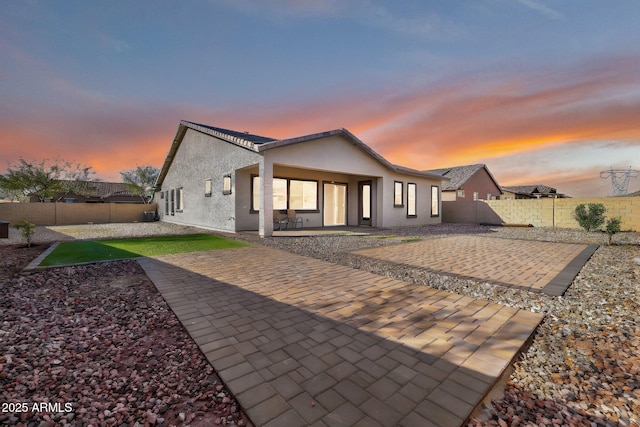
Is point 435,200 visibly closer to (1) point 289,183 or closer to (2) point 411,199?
(2) point 411,199

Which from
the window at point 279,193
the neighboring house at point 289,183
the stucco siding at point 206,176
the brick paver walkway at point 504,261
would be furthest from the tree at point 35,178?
the brick paver walkway at point 504,261

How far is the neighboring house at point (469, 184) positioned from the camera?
24906 mm

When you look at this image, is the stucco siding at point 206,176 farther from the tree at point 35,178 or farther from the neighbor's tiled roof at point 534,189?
the neighbor's tiled roof at point 534,189

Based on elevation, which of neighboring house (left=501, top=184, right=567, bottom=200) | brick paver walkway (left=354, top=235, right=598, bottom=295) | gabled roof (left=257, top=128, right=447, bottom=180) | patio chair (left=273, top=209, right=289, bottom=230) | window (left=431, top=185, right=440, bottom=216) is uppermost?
gabled roof (left=257, top=128, right=447, bottom=180)

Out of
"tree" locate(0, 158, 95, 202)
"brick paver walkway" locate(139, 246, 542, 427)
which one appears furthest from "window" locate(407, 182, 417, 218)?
"tree" locate(0, 158, 95, 202)

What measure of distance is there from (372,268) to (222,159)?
9848 mm

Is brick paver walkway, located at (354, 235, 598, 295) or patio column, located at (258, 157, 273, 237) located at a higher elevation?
patio column, located at (258, 157, 273, 237)

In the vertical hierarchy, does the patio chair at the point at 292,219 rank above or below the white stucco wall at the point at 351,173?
below

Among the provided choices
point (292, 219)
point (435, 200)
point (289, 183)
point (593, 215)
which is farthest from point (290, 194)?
point (593, 215)

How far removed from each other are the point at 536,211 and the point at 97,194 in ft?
166

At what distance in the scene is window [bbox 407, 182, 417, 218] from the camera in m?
15.6

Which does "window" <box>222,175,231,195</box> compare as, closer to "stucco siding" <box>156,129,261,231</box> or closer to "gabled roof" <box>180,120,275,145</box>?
"stucco siding" <box>156,129,261,231</box>

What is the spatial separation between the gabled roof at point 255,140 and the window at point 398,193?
0.73 m

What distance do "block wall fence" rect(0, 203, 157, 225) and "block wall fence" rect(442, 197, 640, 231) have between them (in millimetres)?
25269
